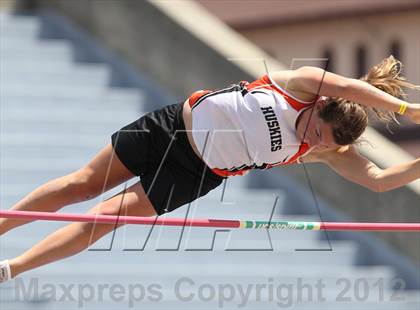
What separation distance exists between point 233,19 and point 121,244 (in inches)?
261

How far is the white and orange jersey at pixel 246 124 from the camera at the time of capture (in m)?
5.35

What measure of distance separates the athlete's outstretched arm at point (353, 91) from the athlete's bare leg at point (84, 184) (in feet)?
3.36

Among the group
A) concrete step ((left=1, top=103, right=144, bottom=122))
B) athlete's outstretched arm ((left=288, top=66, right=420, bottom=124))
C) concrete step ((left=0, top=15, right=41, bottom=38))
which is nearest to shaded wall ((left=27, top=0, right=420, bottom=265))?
concrete step ((left=0, top=15, right=41, bottom=38))

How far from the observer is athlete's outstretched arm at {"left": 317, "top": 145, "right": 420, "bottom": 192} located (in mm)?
5574

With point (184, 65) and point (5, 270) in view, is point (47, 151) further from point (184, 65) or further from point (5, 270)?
point (5, 270)

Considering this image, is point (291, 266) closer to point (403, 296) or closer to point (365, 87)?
point (403, 296)

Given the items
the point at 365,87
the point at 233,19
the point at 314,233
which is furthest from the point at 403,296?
the point at 233,19

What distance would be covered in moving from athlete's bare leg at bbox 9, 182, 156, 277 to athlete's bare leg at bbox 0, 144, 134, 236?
0.09m

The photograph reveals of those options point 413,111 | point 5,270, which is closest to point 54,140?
point 5,270

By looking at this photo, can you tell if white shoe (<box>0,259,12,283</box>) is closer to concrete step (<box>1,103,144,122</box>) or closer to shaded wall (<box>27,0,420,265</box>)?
concrete step (<box>1,103,144,122</box>)

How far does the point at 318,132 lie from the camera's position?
5.39 metres

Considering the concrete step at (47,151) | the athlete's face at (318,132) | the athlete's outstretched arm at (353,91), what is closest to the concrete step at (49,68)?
the concrete step at (47,151)

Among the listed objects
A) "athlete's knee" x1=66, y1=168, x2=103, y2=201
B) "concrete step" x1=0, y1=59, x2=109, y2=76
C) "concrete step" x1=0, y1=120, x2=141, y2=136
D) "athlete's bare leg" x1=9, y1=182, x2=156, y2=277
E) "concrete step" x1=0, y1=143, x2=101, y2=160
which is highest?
"athlete's knee" x1=66, y1=168, x2=103, y2=201

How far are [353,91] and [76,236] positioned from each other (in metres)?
1.52
